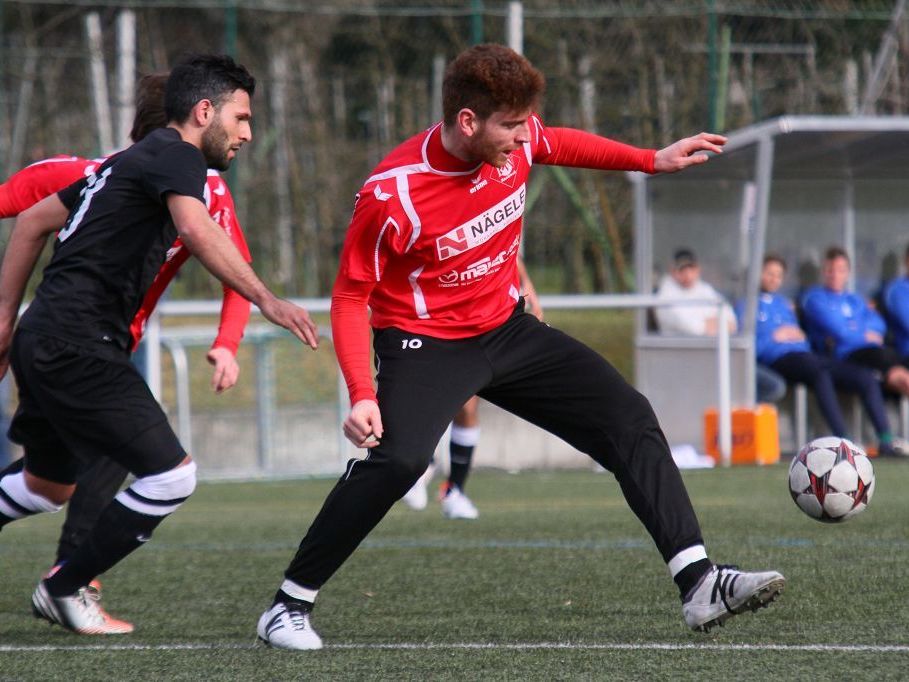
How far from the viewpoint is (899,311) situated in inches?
509

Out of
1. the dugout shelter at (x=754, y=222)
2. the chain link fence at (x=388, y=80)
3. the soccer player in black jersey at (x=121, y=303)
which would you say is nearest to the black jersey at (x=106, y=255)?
the soccer player in black jersey at (x=121, y=303)

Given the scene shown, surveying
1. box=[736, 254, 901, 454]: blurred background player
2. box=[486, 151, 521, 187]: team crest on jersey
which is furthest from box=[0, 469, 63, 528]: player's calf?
box=[736, 254, 901, 454]: blurred background player

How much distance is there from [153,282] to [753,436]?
309 inches

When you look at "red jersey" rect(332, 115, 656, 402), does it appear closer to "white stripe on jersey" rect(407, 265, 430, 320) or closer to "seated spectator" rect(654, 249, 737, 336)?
"white stripe on jersey" rect(407, 265, 430, 320)

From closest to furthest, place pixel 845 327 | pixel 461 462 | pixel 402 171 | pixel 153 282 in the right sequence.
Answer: pixel 402 171 → pixel 153 282 → pixel 461 462 → pixel 845 327

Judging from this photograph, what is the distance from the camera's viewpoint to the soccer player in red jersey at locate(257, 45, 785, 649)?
14.4 feet

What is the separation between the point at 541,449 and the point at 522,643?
821cm

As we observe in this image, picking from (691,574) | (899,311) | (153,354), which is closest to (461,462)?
(153,354)

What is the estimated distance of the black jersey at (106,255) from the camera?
4.53 m

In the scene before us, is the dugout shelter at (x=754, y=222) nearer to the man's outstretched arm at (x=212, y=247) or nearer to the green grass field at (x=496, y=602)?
the green grass field at (x=496, y=602)

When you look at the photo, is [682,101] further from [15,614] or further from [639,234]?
[15,614]

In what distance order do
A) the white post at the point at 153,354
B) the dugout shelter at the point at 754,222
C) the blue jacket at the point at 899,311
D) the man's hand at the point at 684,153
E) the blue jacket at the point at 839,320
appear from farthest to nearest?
1. the blue jacket at the point at 899,311
2. the blue jacket at the point at 839,320
3. the dugout shelter at the point at 754,222
4. the white post at the point at 153,354
5. the man's hand at the point at 684,153

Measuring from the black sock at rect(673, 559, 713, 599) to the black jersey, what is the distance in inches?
74.1

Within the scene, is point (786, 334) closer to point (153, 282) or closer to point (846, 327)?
point (846, 327)
